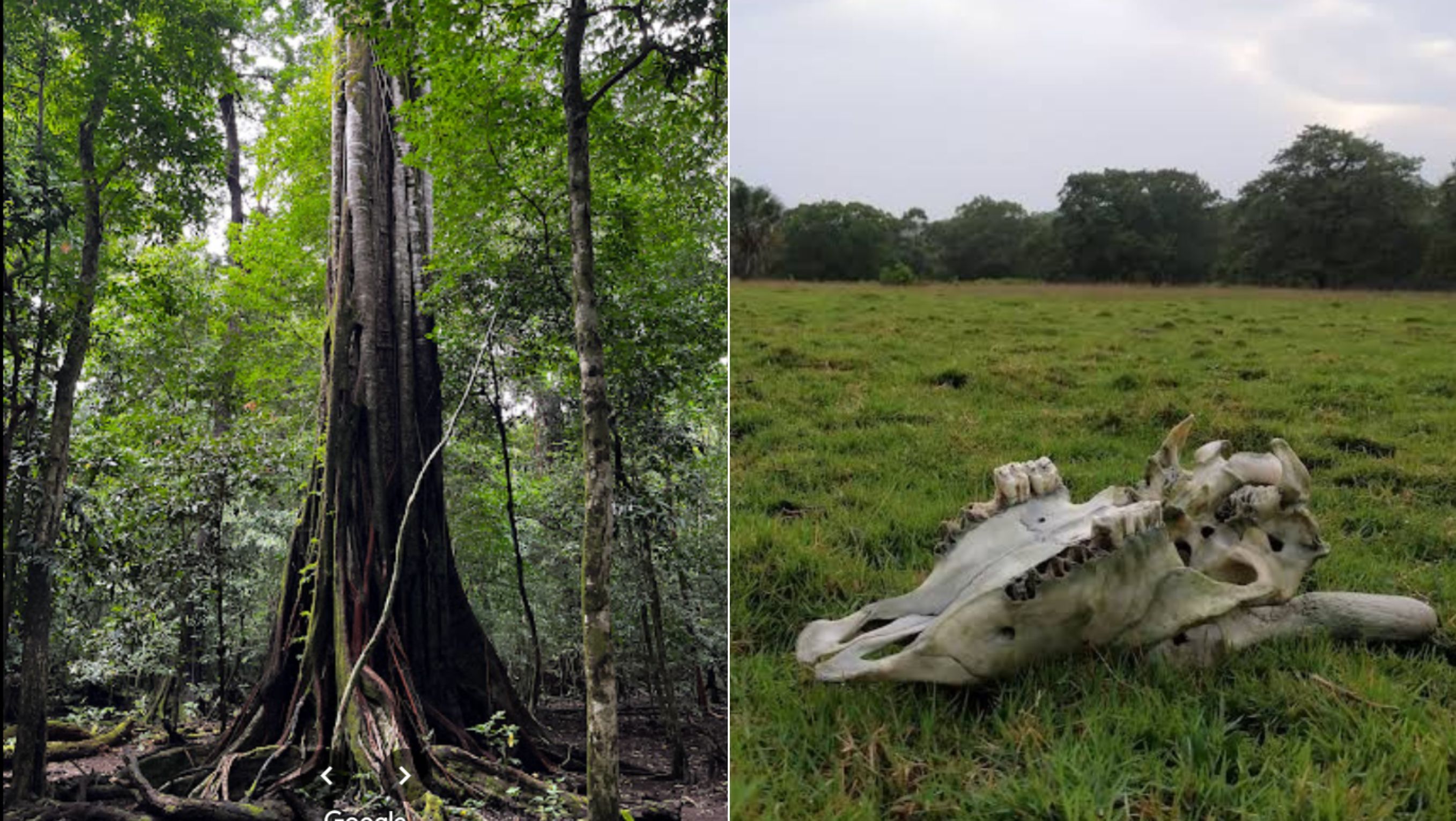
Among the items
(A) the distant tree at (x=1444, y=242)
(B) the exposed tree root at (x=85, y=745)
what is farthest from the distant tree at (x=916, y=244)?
(B) the exposed tree root at (x=85, y=745)

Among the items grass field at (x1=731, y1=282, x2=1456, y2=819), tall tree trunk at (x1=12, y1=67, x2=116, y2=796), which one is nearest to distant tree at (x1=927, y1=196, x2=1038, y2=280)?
grass field at (x1=731, y1=282, x2=1456, y2=819)

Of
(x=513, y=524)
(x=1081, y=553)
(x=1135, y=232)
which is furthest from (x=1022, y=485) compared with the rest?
(x=1135, y=232)

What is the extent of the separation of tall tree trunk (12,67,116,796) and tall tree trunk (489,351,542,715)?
0.81 metres

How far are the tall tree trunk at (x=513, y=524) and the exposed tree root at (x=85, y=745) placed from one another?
0.76 metres

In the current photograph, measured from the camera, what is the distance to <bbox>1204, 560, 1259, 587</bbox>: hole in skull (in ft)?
5.26

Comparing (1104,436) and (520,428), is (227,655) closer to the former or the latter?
(520,428)

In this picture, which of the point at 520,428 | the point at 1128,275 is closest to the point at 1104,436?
the point at 520,428

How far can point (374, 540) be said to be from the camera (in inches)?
83.5

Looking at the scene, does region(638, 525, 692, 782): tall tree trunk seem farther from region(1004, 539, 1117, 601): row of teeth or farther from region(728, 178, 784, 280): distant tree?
region(728, 178, 784, 280): distant tree

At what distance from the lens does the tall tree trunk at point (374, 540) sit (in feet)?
6.49

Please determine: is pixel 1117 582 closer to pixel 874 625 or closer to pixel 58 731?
pixel 874 625

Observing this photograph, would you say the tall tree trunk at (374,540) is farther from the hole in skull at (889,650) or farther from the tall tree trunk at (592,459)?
the hole in skull at (889,650)

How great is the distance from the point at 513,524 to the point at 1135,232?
20.0 ft

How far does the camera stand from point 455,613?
2.13 metres
